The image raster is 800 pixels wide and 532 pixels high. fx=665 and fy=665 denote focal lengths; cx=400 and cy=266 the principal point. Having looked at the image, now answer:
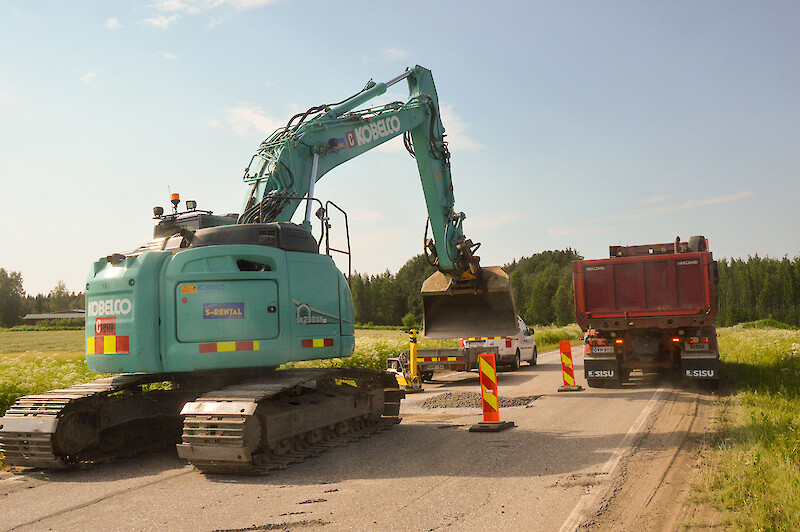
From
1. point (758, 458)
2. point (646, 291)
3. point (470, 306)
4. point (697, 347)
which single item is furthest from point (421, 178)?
point (758, 458)

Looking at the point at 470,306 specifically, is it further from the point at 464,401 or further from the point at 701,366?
the point at 701,366

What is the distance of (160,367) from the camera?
7.64 meters

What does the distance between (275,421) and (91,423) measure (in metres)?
2.33

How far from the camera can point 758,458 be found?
6.10 meters

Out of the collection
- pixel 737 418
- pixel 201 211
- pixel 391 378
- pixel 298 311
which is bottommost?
pixel 737 418

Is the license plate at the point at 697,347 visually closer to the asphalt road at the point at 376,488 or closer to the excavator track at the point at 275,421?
the asphalt road at the point at 376,488

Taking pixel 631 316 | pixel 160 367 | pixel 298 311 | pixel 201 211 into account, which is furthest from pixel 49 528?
pixel 631 316

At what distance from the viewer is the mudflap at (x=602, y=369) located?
1434 cm

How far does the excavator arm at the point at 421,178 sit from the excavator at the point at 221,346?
44 millimetres

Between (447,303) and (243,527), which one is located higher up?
(447,303)

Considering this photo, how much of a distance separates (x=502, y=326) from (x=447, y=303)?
1422mm

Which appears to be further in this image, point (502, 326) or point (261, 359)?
point (502, 326)

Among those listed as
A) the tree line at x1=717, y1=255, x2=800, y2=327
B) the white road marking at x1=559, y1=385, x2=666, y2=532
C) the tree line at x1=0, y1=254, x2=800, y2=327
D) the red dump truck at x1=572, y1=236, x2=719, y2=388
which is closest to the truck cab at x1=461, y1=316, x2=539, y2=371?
the red dump truck at x1=572, y1=236, x2=719, y2=388

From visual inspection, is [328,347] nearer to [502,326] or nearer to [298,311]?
[298,311]
